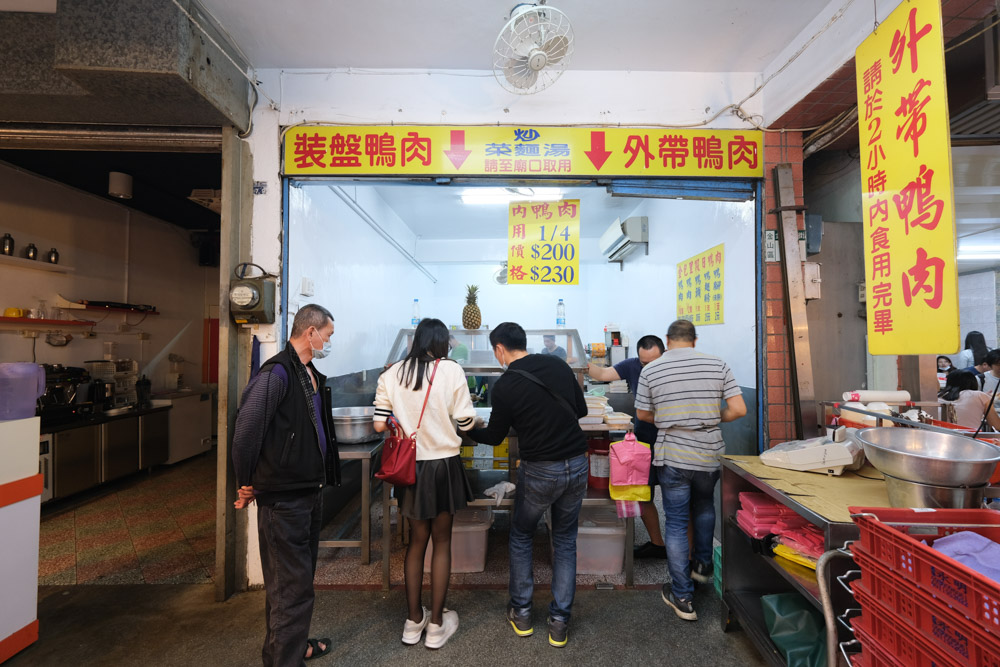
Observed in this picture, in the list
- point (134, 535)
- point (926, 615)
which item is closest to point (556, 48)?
point (926, 615)

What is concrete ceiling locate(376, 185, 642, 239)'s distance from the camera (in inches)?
228

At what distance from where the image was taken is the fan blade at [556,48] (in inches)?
92.5

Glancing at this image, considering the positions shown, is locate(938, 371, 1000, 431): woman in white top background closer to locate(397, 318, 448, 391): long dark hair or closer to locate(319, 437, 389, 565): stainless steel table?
locate(397, 318, 448, 391): long dark hair

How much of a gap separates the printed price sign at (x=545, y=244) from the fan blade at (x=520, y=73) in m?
1.54

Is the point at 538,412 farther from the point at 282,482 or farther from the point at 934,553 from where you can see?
the point at 934,553

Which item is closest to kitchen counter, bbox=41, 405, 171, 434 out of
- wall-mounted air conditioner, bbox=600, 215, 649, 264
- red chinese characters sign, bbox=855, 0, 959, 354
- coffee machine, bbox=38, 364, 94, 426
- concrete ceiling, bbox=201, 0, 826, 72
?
coffee machine, bbox=38, 364, 94, 426

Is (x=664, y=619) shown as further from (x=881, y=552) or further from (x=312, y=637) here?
(x=312, y=637)

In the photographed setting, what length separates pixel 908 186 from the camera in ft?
5.77

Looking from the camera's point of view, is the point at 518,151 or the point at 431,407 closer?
the point at 431,407

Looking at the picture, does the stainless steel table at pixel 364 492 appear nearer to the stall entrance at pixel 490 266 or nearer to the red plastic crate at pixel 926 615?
the stall entrance at pixel 490 266

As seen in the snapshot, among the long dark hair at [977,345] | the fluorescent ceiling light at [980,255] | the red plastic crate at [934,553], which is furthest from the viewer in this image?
the fluorescent ceiling light at [980,255]

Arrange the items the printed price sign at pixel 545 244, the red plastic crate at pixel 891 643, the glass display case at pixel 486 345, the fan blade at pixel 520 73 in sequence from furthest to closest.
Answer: the glass display case at pixel 486 345 → the printed price sign at pixel 545 244 → the fan blade at pixel 520 73 → the red plastic crate at pixel 891 643

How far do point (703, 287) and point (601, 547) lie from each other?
8.69ft

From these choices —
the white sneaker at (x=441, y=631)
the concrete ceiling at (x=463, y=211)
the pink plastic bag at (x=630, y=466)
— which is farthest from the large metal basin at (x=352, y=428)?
the concrete ceiling at (x=463, y=211)
